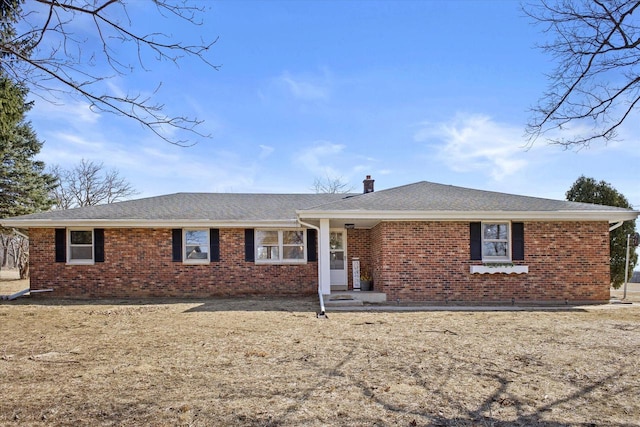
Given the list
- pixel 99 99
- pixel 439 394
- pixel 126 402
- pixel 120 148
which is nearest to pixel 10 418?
pixel 126 402

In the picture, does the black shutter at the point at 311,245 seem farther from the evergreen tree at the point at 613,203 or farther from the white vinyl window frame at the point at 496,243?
the evergreen tree at the point at 613,203

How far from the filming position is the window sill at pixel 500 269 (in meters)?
13.4

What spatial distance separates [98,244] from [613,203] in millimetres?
21198

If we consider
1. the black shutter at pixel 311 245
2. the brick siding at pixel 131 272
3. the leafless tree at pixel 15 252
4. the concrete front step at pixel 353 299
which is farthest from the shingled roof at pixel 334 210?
the leafless tree at pixel 15 252

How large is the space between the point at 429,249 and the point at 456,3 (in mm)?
6968

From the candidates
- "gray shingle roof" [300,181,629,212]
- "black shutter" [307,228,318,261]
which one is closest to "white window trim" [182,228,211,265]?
"black shutter" [307,228,318,261]

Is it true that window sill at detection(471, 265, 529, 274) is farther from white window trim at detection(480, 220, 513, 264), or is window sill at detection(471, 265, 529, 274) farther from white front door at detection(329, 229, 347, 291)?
white front door at detection(329, 229, 347, 291)

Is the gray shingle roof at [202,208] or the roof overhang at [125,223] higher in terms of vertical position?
the gray shingle roof at [202,208]

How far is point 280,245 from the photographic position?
16.0 metres

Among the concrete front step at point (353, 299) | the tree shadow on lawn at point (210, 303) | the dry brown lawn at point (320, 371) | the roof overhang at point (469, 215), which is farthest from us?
the roof overhang at point (469, 215)

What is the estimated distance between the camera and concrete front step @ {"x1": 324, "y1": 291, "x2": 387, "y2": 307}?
12758mm

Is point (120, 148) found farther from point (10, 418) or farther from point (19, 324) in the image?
point (10, 418)

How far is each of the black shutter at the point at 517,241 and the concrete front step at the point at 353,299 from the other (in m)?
3.90

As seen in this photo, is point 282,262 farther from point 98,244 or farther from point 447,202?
point 98,244
